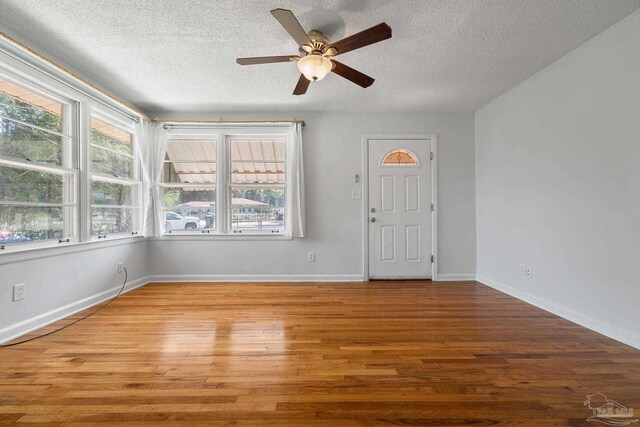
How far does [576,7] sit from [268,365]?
10.7ft

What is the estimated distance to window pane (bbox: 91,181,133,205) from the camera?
116 inches

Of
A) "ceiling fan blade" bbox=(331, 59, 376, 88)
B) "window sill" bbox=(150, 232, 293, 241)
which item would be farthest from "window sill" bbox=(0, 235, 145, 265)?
"ceiling fan blade" bbox=(331, 59, 376, 88)

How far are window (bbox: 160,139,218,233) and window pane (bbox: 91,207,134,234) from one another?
0.44m

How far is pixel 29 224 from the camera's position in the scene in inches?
90.4

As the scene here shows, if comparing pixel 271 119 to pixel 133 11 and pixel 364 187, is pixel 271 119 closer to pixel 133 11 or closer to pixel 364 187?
pixel 364 187

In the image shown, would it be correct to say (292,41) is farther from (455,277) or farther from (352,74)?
(455,277)

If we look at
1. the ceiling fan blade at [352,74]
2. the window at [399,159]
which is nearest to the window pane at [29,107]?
the ceiling fan blade at [352,74]

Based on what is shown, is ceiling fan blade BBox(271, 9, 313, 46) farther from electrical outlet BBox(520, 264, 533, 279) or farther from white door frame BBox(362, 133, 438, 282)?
electrical outlet BBox(520, 264, 533, 279)

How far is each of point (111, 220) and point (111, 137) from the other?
1014 millimetres

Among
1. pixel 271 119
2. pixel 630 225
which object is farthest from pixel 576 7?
pixel 271 119

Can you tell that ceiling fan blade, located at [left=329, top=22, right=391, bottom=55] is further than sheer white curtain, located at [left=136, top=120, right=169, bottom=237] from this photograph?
No

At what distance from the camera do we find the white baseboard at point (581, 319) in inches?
77.3

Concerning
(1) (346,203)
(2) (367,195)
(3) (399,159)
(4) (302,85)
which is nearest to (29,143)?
(4) (302,85)

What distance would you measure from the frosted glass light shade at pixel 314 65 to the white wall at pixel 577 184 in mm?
2229
